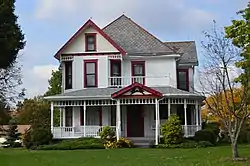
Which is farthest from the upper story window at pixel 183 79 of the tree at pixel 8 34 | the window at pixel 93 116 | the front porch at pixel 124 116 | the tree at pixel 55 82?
the tree at pixel 55 82

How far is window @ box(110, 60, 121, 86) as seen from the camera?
36.3m

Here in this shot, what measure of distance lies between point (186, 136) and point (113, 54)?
317 inches

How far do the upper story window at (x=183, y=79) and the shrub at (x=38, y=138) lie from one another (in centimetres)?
1113

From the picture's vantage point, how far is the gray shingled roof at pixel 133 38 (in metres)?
37.1

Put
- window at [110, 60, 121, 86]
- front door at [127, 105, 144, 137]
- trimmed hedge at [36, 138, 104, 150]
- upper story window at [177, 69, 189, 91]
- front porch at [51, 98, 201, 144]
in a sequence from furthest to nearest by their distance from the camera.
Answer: upper story window at [177, 69, 189, 91]
window at [110, 60, 121, 86]
front door at [127, 105, 144, 137]
front porch at [51, 98, 201, 144]
trimmed hedge at [36, 138, 104, 150]

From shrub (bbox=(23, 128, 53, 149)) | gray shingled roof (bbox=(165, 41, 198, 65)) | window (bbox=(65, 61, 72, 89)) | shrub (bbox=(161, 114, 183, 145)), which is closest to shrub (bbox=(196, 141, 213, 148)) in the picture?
shrub (bbox=(161, 114, 183, 145))

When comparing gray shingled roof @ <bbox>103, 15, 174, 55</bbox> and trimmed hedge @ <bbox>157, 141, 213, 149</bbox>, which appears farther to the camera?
gray shingled roof @ <bbox>103, 15, 174, 55</bbox>

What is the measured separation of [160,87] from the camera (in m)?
35.8

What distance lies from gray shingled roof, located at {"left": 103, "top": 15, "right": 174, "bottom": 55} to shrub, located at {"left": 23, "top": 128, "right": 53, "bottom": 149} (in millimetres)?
8703

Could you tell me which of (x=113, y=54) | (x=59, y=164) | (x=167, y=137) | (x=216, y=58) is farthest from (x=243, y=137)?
(x=59, y=164)

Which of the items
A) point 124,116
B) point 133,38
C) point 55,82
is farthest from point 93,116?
point 55,82

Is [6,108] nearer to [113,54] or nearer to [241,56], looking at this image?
[113,54]

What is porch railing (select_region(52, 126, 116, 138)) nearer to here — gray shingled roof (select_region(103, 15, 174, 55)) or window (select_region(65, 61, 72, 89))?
window (select_region(65, 61, 72, 89))

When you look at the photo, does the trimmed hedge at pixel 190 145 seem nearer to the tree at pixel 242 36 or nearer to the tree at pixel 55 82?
the tree at pixel 242 36
